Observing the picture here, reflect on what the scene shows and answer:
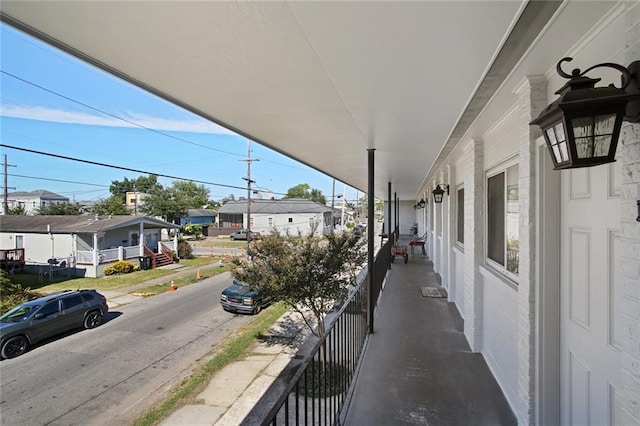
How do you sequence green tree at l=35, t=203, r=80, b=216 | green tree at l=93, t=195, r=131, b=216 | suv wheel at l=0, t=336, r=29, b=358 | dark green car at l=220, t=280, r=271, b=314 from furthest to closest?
green tree at l=93, t=195, r=131, b=216 → green tree at l=35, t=203, r=80, b=216 → dark green car at l=220, t=280, r=271, b=314 → suv wheel at l=0, t=336, r=29, b=358

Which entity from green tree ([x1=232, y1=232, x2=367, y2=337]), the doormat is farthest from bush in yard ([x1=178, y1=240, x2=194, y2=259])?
the doormat

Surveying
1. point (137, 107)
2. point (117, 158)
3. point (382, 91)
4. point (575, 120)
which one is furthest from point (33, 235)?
point (575, 120)

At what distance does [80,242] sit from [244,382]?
624 inches

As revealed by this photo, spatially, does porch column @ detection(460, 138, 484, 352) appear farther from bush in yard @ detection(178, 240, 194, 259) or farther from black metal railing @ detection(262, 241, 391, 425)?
bush in yard @ detection(178, 240, 194, 259)

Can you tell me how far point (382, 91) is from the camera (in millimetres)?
2295

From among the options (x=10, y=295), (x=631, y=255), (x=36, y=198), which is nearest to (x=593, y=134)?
(x=631, y=255)

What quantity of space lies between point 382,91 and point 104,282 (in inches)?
631

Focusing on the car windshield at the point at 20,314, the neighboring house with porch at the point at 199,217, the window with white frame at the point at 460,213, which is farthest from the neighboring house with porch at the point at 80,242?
the neighboring house with porch at the point at 199,217

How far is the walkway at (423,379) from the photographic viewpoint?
8.98 ft

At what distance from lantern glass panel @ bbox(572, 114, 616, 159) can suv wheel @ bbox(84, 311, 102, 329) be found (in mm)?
10481

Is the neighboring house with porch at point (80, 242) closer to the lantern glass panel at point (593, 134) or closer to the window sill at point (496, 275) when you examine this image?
the window sill at point (496, 275)

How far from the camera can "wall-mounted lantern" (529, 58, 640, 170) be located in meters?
1.17

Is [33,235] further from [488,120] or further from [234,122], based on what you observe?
[488,120]

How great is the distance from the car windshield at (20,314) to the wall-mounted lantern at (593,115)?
391 inches
